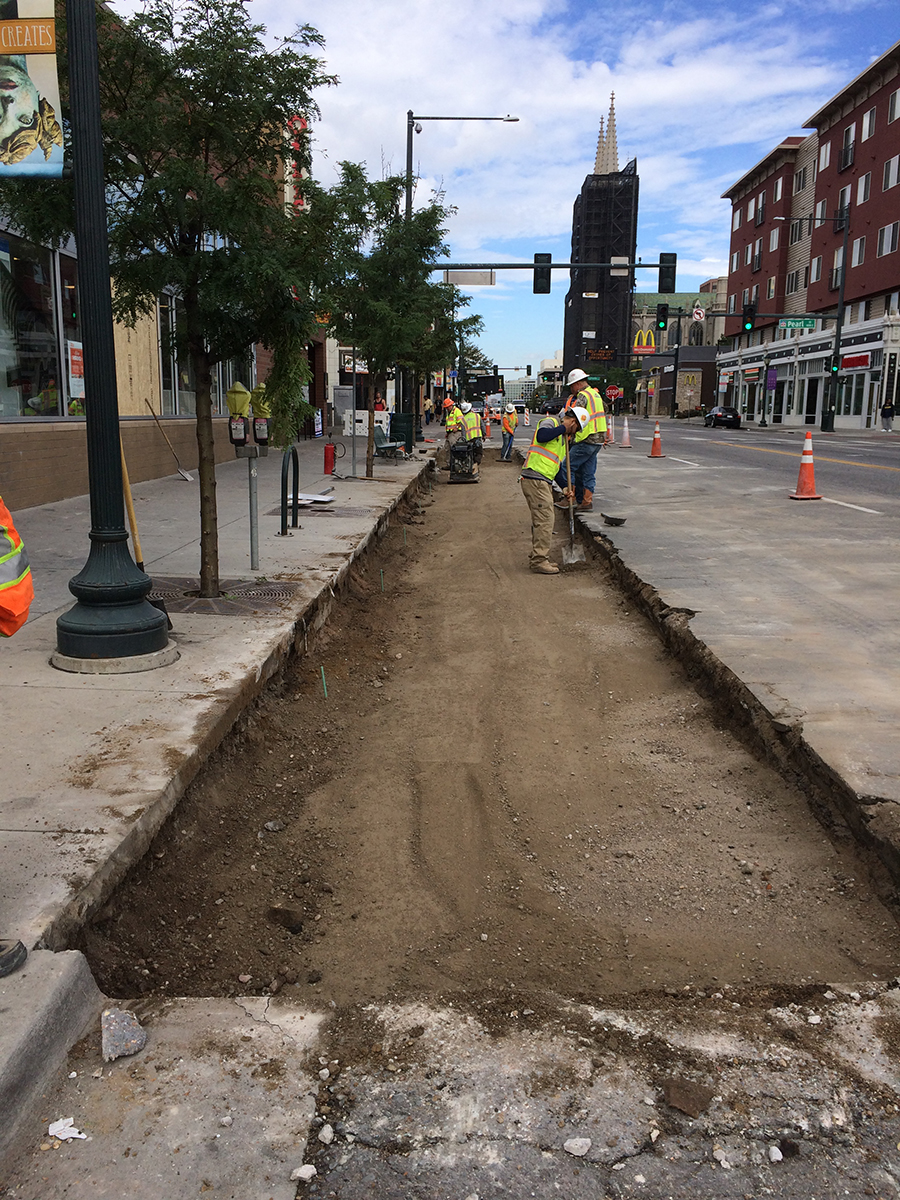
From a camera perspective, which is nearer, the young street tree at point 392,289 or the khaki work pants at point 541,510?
the khaki work pants at point 541,510

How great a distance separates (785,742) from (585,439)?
8.50m

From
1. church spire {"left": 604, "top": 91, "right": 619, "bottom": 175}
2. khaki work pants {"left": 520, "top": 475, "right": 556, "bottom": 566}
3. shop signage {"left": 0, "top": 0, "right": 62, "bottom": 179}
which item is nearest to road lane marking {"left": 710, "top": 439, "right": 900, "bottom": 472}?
khaki work pants {"left": 520, "top": 475, "right": 556, "bottom": 566}

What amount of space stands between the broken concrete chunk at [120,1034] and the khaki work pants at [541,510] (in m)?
8.30

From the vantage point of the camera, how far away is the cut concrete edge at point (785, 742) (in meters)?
3.94

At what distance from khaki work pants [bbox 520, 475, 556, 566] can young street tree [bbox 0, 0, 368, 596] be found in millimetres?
4277

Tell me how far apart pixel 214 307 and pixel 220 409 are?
15.4 m

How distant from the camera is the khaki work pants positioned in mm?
10555

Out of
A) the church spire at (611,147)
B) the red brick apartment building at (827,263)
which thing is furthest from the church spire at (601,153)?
the red brick apartment building at (827,263)

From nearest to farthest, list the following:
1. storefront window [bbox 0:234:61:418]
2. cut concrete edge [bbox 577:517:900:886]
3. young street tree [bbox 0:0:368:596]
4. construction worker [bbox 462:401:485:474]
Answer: cut concrete edge [bbox 577:517:900:886], young street tree [bbox 0:0:368:596], storefront window [bbox 0:234:61:418], construction worker [bbox 462:401:485:474]

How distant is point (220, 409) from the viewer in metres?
21.1

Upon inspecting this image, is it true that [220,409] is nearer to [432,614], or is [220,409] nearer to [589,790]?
[432,614]

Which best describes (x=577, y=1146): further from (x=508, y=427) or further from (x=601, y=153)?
(x=601, y=153)

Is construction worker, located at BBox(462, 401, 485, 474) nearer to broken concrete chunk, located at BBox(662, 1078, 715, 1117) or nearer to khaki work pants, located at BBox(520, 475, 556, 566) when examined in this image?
khaki work pants, located at BBox(520, 475, 556, 566)

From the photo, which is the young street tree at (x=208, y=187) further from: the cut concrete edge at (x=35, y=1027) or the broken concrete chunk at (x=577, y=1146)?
the broken concrete chunk at (x=577, y=1146)
